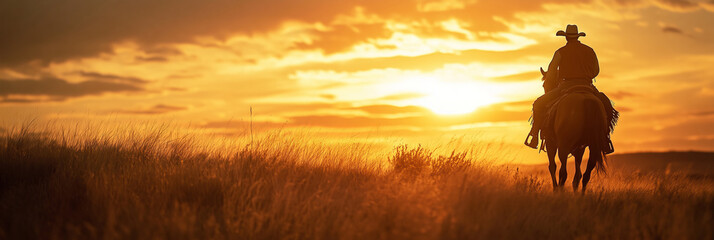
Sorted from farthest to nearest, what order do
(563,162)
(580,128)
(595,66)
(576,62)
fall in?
1. (595,66)
2. (576,62)
3. (563,162)
4. (580,128)

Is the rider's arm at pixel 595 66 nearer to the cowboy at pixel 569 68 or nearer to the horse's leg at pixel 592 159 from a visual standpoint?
the cowboy at pixel 569 68

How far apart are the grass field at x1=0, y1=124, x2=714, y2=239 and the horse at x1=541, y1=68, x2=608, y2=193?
67 cm

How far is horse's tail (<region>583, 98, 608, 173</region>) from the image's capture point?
8.79m

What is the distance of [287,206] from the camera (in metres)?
5.59

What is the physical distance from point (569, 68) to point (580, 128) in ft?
4.27

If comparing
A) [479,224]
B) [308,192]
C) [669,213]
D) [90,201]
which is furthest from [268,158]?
[669,213]

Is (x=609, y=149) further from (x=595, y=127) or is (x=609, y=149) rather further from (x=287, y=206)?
(x=287, y=206)

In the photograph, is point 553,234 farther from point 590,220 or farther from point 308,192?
point 308,192

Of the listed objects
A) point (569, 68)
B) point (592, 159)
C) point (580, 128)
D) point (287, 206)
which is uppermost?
point (569, 68)

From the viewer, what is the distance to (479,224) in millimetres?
5621

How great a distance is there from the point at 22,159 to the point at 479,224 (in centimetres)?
700

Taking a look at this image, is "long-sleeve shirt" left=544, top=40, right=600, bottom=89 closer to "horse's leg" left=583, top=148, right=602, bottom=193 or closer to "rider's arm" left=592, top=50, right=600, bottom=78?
"rider's arm" left=592, top=50, right=600, bottom=78

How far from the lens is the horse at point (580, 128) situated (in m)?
8.79

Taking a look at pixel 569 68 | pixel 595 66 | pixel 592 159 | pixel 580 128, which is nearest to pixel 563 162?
pixel 592 159
